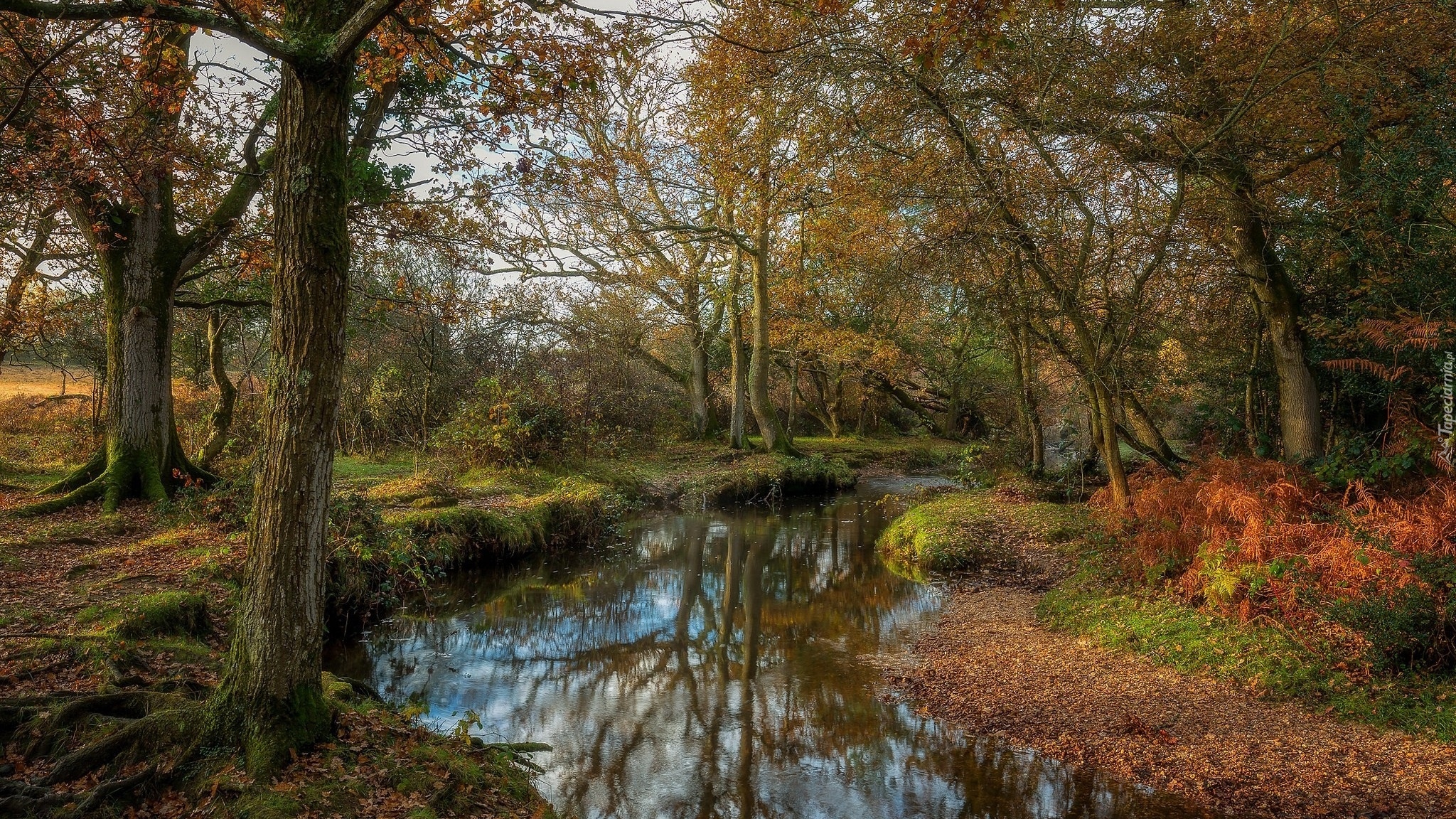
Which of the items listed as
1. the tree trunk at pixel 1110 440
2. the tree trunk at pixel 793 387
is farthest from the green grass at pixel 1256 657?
the tree trunk at pixel 793 387

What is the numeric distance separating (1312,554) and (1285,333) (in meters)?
4.04

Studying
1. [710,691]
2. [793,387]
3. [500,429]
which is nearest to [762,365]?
[793,387]

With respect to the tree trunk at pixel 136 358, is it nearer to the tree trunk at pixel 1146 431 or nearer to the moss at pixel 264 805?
the moss at pixel 264 805

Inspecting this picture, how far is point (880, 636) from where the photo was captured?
343 inches

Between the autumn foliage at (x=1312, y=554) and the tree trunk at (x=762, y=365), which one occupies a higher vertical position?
the tree trunk at (x=762, y=365)

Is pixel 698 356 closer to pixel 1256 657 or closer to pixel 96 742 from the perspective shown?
pixel 1256 657

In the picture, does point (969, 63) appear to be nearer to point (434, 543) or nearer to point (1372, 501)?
point (1372, 501)

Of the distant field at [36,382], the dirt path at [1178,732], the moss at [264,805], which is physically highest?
the distant field at [36,382]

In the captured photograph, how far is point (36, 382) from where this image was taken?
19609 millimetres

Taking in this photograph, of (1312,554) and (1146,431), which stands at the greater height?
(1146,431)

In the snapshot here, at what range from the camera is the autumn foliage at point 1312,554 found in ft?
19.3

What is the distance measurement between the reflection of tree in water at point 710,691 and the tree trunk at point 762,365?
10183 millimetres

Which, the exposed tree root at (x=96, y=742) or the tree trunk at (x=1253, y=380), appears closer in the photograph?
the exposed tree root at (x=96, y=742)

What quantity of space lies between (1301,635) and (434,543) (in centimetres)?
990
